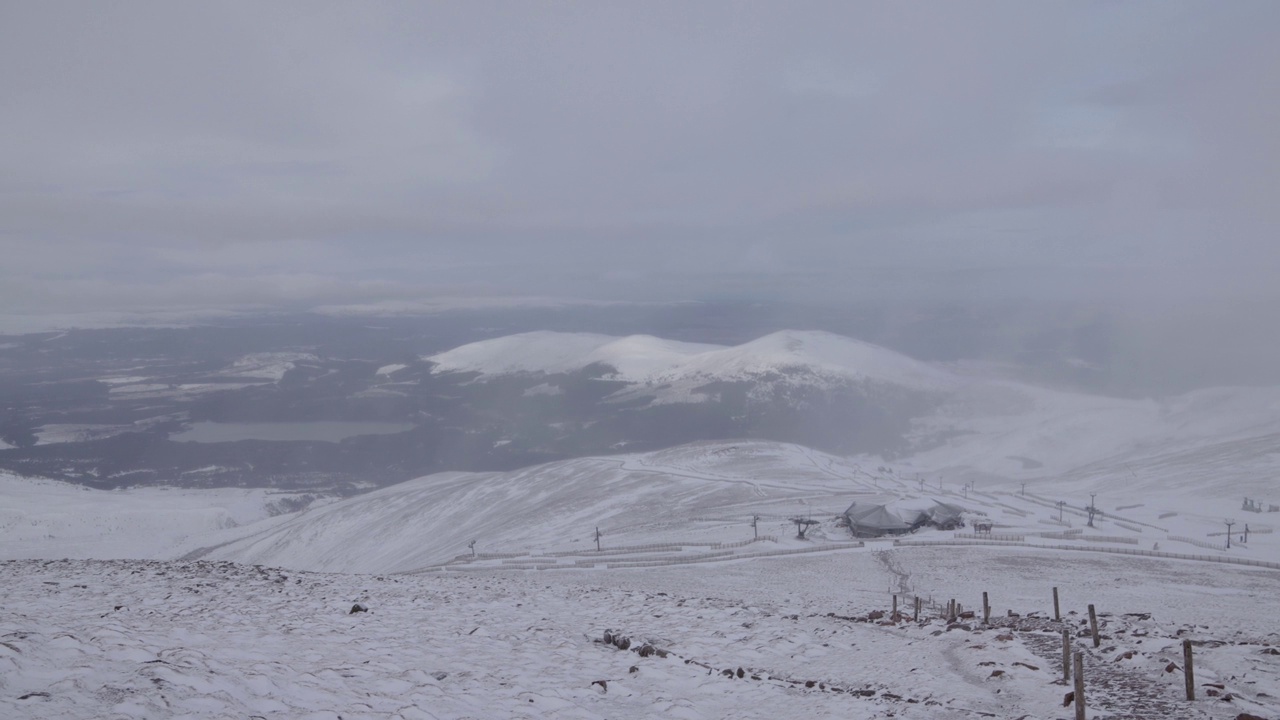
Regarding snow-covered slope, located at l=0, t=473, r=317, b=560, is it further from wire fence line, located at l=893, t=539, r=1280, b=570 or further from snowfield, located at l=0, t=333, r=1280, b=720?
wire fence line, located at l=893, t=539, r=1280, b=570

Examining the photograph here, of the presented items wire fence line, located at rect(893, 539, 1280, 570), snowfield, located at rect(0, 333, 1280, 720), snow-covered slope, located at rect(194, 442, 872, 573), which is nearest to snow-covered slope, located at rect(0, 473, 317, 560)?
snow-covered slope, located at rect(194, 442, 872, 573)

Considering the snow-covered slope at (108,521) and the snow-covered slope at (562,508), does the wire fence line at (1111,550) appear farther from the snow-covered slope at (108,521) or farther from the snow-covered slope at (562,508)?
the snow-covered slope at (108,521)

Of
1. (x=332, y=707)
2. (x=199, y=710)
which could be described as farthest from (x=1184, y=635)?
(x=199, y=710)

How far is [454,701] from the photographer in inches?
437

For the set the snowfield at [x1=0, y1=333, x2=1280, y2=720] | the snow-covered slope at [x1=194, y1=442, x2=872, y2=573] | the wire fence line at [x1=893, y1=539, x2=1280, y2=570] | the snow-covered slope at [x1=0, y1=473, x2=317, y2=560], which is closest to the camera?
the snowfield at [x1=0, y1=333, x2=1280, y2=720]

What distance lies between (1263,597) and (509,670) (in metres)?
34.3

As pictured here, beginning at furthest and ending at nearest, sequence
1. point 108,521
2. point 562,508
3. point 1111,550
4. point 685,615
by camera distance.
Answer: point 108,521 → point 562,508 → point 1111,550 → point 685,615

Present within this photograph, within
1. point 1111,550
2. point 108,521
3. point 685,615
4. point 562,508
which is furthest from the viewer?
point 108,521

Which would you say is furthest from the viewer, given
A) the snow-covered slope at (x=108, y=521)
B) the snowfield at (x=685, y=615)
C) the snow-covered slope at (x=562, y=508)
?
the snow-covered slope at (x=108, y=521)

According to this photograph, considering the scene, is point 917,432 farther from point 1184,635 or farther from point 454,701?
point 454,701

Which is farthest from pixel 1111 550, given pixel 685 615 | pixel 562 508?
pixel 562 508

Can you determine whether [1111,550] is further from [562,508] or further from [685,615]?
[562,508]

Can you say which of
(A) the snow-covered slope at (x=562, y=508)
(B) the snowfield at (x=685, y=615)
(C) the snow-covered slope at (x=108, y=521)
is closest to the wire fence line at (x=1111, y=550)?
(B) the snowfield at (x=685, y=615)

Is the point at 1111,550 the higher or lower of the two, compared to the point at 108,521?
higher
